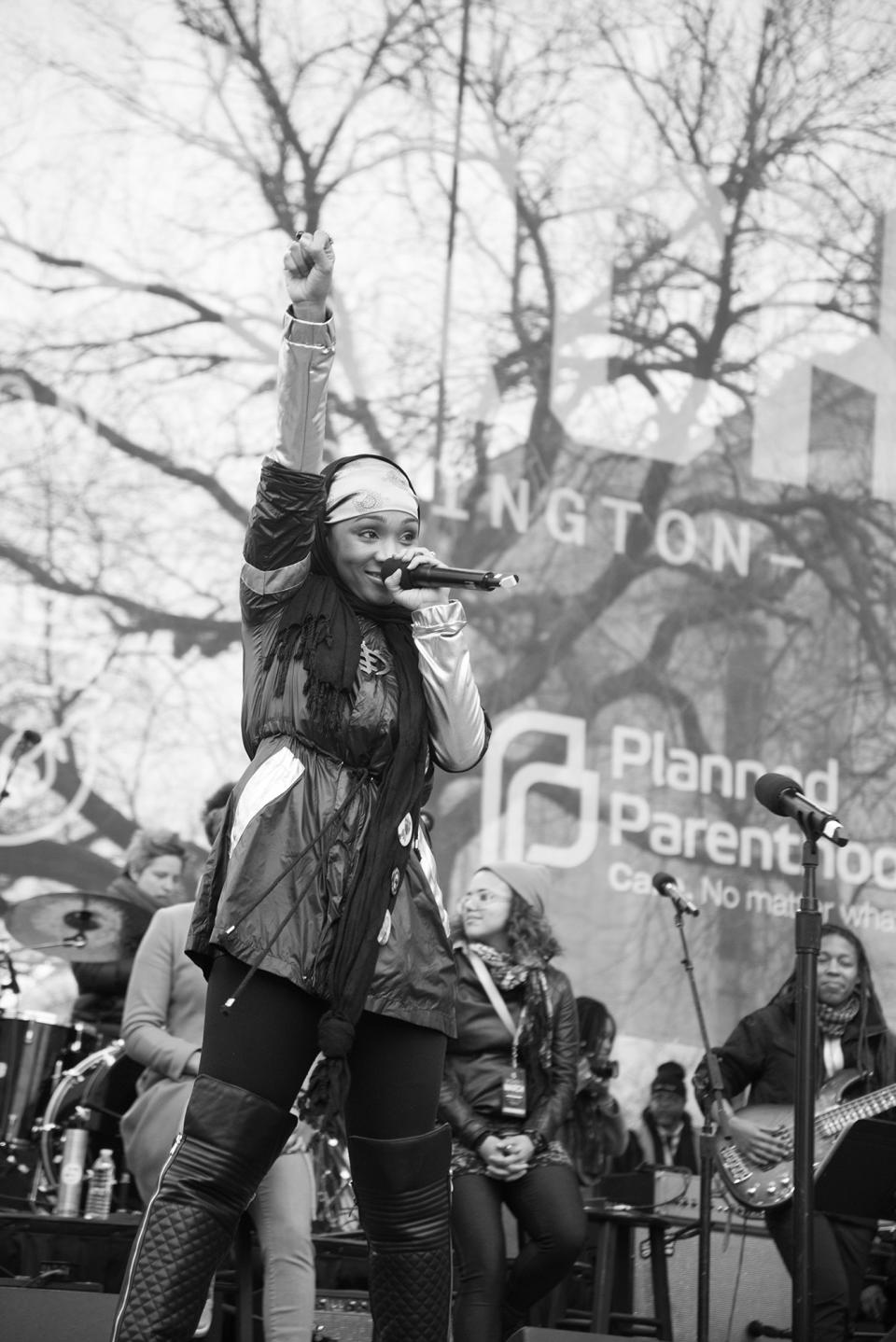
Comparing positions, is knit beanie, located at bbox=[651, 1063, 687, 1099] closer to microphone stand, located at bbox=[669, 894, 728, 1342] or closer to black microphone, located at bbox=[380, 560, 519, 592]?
microphone stand, located at bbox=[669, 894, 728, 1342]

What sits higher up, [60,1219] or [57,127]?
[57,127]

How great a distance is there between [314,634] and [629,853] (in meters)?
6.54

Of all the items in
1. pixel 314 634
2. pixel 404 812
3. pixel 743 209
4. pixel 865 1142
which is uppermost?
pixel 743 209

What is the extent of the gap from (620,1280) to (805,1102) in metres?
2.85

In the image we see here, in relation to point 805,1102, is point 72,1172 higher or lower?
lower

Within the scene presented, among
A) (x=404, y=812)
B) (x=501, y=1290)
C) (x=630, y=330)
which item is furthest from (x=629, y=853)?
(x=404, y=812)

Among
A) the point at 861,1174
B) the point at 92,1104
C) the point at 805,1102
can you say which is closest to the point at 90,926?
the point at 92,1104

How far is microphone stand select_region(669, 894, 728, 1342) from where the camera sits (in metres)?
5.38

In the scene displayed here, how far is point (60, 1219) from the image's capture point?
5.57m

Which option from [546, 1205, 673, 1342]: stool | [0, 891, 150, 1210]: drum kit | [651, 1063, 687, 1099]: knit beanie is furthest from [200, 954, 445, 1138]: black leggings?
[651, 1063, 687, 1099]: knit beanie

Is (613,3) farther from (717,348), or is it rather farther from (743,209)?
(717,348)

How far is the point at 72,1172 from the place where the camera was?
251 inches

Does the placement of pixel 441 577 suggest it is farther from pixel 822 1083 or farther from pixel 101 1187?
pixel 101 1187

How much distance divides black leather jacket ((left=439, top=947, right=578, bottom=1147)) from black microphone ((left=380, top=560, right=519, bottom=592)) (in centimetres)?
260
